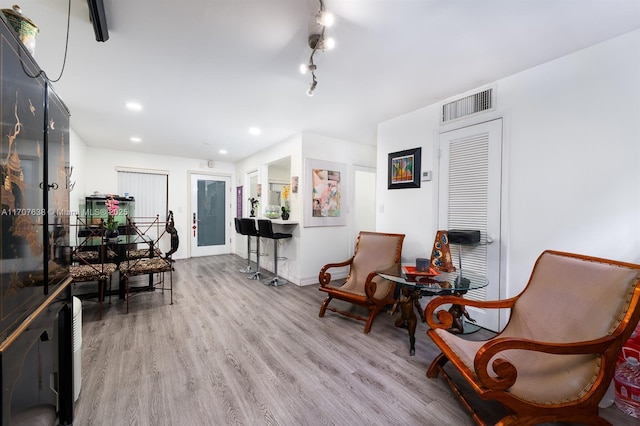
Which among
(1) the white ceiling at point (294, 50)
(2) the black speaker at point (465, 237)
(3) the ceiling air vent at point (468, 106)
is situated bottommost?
(2) the black speaker at point (465, 237)

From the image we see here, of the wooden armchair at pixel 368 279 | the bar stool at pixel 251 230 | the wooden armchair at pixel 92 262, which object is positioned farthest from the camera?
the bar stool at pixel 251 230

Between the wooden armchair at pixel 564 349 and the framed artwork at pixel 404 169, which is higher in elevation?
the framed artwork at pixel 404 169

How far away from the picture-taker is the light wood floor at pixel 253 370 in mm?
1597

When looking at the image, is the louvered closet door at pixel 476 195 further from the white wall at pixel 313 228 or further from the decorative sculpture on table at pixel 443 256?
the white wall at pixel 313 228

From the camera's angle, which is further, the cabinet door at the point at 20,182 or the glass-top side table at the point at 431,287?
the glass-top side table at the point at 431,287

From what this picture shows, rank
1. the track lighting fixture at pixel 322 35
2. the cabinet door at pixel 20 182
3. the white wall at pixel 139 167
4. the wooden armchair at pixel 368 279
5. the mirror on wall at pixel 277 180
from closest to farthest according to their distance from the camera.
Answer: the cabinet door at pixel 20 182 < the track lighting fixture at pixel 322 35 < the wooden armchair at pixel 368 279 < the white wall at pixel 139 167 < the mirror on wall at pixel 277 180

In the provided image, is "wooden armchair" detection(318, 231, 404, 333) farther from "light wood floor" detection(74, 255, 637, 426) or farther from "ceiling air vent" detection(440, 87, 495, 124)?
"ceiling air vent" detection(440, 87, 495, 124)

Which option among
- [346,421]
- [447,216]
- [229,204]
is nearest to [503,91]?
[447,216]

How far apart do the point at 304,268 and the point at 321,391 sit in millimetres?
2511

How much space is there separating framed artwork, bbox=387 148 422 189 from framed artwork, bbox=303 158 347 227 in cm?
121

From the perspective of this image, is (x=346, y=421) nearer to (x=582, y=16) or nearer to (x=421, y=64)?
(x=421, y=64)

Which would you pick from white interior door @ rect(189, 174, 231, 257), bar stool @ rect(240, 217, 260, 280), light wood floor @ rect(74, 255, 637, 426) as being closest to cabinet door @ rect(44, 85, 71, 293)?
light wood floor @ rect(74, 255, 637, 426)

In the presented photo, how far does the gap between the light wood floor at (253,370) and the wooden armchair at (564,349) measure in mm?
363

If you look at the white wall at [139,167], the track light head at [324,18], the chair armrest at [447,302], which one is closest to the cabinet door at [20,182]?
the track light head at [324,18]
